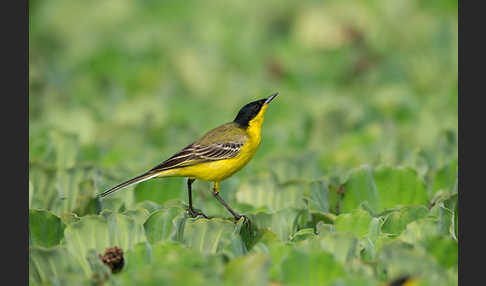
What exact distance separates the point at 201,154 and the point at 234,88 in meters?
3.40

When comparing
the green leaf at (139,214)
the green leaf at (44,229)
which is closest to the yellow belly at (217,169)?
the green leaf at (139,214)

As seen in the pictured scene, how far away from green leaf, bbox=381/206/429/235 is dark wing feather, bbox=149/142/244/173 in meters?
1.16

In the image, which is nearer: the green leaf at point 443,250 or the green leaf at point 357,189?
the green leaf at point 443,250

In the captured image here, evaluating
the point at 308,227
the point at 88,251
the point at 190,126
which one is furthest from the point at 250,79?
the point at 88,251

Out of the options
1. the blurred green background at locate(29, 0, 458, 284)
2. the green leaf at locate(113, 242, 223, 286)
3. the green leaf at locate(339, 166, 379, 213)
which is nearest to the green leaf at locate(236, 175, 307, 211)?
the blurred green background at locate(29, 0, 458, 284)

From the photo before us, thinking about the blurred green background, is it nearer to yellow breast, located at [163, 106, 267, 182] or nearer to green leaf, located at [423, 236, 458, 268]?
yellow breast, located at [163, 106, 267, 182]

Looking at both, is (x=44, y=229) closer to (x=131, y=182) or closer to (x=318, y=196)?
(x=131, y=182)

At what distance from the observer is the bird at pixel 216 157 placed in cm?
483

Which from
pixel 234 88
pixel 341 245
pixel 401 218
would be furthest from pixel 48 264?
pixel 234 88

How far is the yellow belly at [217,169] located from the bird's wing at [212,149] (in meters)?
0.03

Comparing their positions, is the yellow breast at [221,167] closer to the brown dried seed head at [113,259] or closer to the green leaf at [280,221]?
the green leaf at [280,221]

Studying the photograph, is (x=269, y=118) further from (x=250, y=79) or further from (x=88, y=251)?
(x=88, y=251)

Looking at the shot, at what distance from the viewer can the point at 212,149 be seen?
16.6 ft

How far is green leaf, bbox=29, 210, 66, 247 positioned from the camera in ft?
13.3
